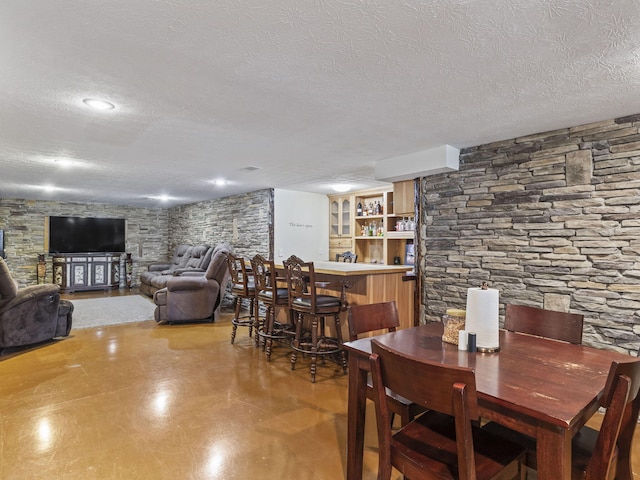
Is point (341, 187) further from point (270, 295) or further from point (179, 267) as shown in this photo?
point (179, 267)

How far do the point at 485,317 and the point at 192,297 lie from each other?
4750mm

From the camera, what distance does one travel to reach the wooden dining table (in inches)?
43.8

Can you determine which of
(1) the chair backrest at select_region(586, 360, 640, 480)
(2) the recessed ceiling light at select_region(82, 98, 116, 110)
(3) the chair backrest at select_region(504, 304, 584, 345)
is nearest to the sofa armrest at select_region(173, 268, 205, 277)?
(2) the recessed ceiling light at select_region(82, 98, 116, 110)

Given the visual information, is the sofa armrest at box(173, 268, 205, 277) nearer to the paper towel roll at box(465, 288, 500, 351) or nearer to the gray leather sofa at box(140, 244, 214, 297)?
the gray leather sofa at box(140, 244, 214, 297)

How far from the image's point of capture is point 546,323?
2146 mm

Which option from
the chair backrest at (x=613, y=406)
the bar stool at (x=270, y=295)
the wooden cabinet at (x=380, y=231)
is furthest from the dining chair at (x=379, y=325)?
the wooden cabinet at (x=380, y=231)

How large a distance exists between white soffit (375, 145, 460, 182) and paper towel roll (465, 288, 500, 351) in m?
2.08

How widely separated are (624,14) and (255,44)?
5.10ft

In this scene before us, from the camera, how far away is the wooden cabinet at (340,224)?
6.62 metres

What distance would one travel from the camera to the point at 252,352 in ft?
13.6

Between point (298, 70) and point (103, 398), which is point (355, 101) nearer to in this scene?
point (298, 70)

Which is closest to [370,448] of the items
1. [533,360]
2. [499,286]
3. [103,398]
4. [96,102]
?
[533,360]

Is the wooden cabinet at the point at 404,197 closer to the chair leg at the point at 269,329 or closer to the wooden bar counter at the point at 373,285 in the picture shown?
the wooden bar counter at the point at 373,285

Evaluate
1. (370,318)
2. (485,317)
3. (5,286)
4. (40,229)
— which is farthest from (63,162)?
(40,229)
